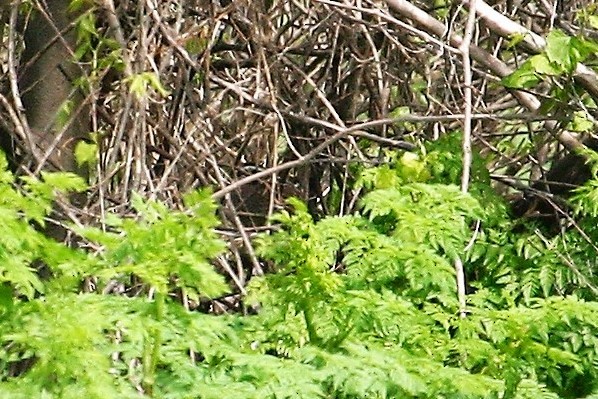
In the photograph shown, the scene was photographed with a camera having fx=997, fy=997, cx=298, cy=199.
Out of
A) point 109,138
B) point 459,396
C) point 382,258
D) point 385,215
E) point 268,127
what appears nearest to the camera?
point 459,396

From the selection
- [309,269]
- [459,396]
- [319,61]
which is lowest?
[459,396]

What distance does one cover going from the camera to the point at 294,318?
2.33m

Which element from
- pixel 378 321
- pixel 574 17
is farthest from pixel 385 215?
pixel 574 17

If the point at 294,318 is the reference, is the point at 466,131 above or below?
above

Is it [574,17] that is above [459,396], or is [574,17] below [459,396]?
above

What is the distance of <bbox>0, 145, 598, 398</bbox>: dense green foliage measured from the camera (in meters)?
1.84

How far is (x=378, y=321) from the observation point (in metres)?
2.15

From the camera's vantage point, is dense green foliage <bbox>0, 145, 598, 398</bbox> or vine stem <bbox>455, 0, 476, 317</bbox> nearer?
dense green foliage <bbox>0, 145, 598, 398</bbox>

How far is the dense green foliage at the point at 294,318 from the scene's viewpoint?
→ 1.84 meters

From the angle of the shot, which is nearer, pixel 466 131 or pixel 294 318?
pixel 294 318

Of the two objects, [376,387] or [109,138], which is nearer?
[376,387]

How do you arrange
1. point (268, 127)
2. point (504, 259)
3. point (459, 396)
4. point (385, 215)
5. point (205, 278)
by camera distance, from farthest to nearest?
point (268, 127), point (504, 259), point (385, 215), point (459, 396), point (205, 278)

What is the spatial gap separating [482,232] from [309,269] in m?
0.93

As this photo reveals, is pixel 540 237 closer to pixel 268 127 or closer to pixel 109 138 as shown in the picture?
pixel 268 127
